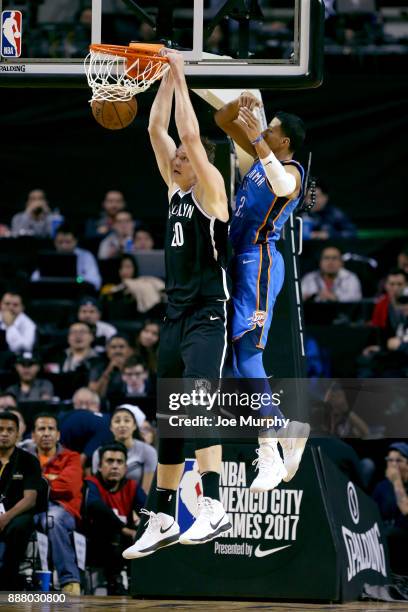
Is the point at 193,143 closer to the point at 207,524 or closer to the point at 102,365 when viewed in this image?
the point at 207,524

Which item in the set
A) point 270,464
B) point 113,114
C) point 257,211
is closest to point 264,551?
point 270,464

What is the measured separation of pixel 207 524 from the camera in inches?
320

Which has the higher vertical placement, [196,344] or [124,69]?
[124,69]

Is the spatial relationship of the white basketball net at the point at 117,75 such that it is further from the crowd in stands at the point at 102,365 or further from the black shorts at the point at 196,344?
the crowd in stands at the point at 102,365

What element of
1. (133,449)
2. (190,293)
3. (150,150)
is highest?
(150,150)

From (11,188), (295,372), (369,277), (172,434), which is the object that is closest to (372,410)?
(369,277)

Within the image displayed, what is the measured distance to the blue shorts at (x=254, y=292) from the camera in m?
8.45

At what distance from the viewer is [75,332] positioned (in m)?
14.5

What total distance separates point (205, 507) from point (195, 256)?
1588 millimetres

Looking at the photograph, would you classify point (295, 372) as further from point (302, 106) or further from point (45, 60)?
point (302, 106)

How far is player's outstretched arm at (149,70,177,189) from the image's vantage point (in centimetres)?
817

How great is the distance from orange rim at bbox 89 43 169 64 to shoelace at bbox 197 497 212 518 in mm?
2758

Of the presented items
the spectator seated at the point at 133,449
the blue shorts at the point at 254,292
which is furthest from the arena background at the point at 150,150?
the blue shorts at the point at 254,292

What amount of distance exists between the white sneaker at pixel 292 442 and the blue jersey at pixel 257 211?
1.32 meters
